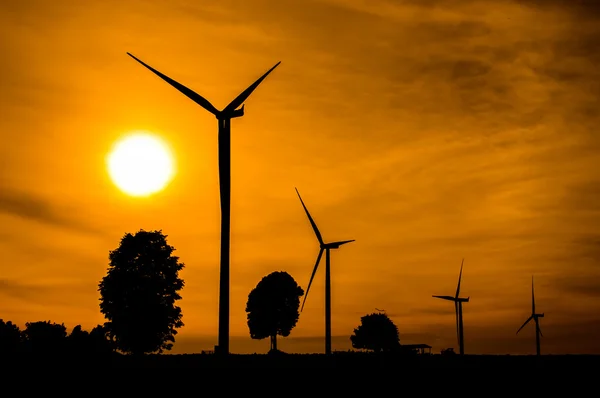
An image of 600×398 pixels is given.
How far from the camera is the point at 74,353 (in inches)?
2660

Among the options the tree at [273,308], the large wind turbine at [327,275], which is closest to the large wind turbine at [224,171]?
the large wind turbine at [327,275]

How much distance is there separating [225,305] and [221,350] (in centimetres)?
437

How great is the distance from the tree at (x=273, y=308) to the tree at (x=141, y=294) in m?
60.3

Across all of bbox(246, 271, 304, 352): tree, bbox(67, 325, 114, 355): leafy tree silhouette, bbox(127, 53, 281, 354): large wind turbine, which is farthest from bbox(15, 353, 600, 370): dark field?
bbox(246, 271, 304, 352): tree

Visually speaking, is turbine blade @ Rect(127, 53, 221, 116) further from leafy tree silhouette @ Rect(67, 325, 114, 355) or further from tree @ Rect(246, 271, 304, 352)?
tree @ Rect(246, 271, 304, 352)

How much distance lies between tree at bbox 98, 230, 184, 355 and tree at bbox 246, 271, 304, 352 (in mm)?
60325

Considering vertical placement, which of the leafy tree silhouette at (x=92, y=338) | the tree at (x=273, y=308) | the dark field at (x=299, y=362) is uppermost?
the tree at (x=273, y=308)

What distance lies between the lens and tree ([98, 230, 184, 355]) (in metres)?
112

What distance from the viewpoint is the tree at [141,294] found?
112 meters

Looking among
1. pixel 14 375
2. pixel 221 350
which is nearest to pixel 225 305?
pixel 221 350

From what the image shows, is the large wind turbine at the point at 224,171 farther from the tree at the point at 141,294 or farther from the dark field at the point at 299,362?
the tree at the point at 141,294

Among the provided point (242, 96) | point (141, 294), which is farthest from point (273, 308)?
point (242, 96)

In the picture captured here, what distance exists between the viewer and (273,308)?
174 metres

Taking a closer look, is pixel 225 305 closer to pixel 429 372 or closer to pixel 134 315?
pixel 429 372
